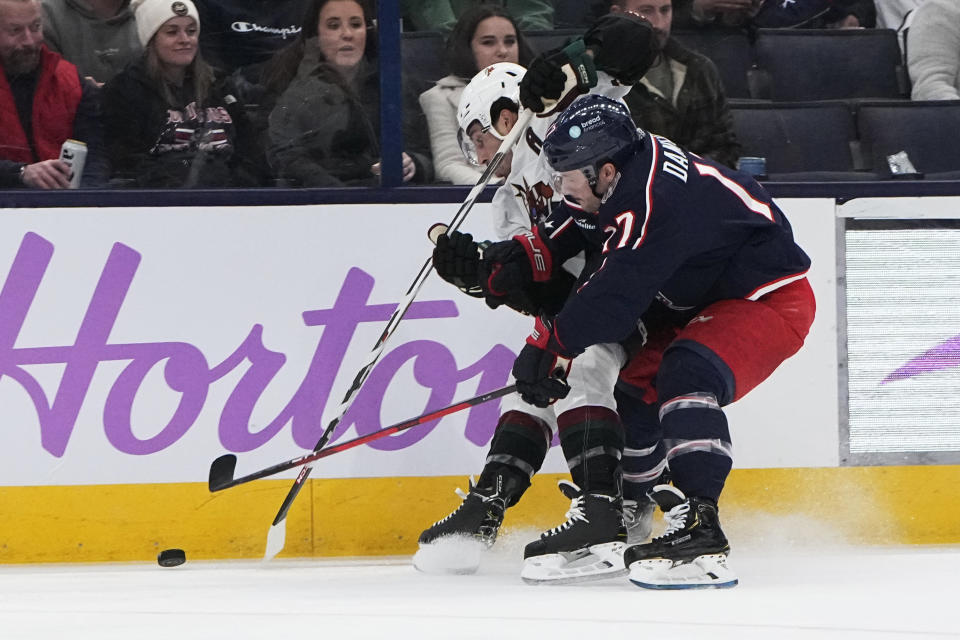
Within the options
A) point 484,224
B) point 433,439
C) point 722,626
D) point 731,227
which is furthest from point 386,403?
point 722,626

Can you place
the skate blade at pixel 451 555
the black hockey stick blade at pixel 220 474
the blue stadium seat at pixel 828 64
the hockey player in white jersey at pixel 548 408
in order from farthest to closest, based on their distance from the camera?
the blue stadium seat at pixel 828 64, the black hockey stick blade at pixel 220 474, the skate blade at pixel 451 555, the hockey player in white jersey at pixel 548 408

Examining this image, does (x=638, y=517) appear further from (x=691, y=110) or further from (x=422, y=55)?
(x=422, y=55)

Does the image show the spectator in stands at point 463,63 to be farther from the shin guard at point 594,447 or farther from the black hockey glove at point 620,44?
the shin guard at point 594,447

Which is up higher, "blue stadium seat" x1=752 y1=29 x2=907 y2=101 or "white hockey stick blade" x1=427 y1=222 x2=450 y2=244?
"blue stadium seat" x1=752 y1=29 x2=907 y2=101

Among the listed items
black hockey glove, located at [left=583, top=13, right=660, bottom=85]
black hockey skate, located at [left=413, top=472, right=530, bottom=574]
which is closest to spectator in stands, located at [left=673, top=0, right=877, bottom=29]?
black hockey glove, located at [left=583, top=13, right=660, bottom=85]

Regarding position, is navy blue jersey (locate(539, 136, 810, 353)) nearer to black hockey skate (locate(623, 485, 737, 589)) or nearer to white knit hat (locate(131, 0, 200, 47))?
black hockey skate (locate(623, 485, 737, 589))

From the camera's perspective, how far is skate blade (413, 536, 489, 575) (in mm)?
3268

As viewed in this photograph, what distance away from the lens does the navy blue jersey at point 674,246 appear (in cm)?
293

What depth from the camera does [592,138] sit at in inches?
118

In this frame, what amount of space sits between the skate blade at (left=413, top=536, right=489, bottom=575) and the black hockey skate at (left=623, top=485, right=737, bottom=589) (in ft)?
1.55

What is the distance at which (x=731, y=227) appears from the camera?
306cm

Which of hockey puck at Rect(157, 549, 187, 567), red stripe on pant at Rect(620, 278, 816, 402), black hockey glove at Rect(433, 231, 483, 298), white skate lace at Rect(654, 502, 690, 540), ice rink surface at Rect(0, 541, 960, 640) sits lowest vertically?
ice rink surface at Rect(0, 541, 960, 640)

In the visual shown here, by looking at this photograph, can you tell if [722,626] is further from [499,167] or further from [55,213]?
[55,213]

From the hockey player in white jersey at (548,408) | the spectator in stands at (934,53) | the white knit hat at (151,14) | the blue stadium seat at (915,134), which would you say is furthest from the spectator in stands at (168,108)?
the spectator in stands at (934,53)
